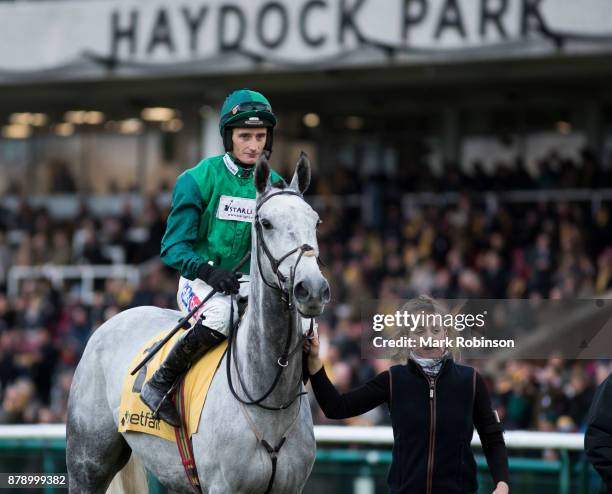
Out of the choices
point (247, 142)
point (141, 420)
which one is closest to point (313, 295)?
point (247, 142)

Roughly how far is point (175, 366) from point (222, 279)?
0.51 m

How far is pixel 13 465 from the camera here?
27.3 feet

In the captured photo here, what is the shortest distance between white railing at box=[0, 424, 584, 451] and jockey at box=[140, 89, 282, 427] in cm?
251

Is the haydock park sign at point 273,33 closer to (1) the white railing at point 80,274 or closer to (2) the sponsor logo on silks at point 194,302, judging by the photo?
(1) the white railing at point 80,274

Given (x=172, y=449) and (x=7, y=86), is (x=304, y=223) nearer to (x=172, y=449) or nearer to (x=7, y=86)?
(x=172, y=449)

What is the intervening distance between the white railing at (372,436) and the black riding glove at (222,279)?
2.77 m

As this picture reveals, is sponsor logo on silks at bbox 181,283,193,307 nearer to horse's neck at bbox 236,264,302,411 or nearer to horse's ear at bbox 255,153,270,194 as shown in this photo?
horse's neck at bbox 236,264,302,411

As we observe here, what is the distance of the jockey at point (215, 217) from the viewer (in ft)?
17.0

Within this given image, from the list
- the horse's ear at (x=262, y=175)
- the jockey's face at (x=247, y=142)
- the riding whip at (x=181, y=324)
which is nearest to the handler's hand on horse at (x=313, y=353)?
the riding whip at (x=181, y=324)

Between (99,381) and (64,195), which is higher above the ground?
(99,381)

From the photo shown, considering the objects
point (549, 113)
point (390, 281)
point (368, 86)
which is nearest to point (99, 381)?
point (390, 281)

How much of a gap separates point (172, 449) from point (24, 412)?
7604mm

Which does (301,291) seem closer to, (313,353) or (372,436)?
(313,353)

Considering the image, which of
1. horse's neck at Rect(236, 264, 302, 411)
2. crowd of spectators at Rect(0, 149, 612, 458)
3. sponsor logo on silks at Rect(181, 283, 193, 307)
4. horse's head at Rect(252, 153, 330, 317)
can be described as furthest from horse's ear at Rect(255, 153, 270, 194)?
crowd of spectators at Rect(0, 149, 612, 458)
